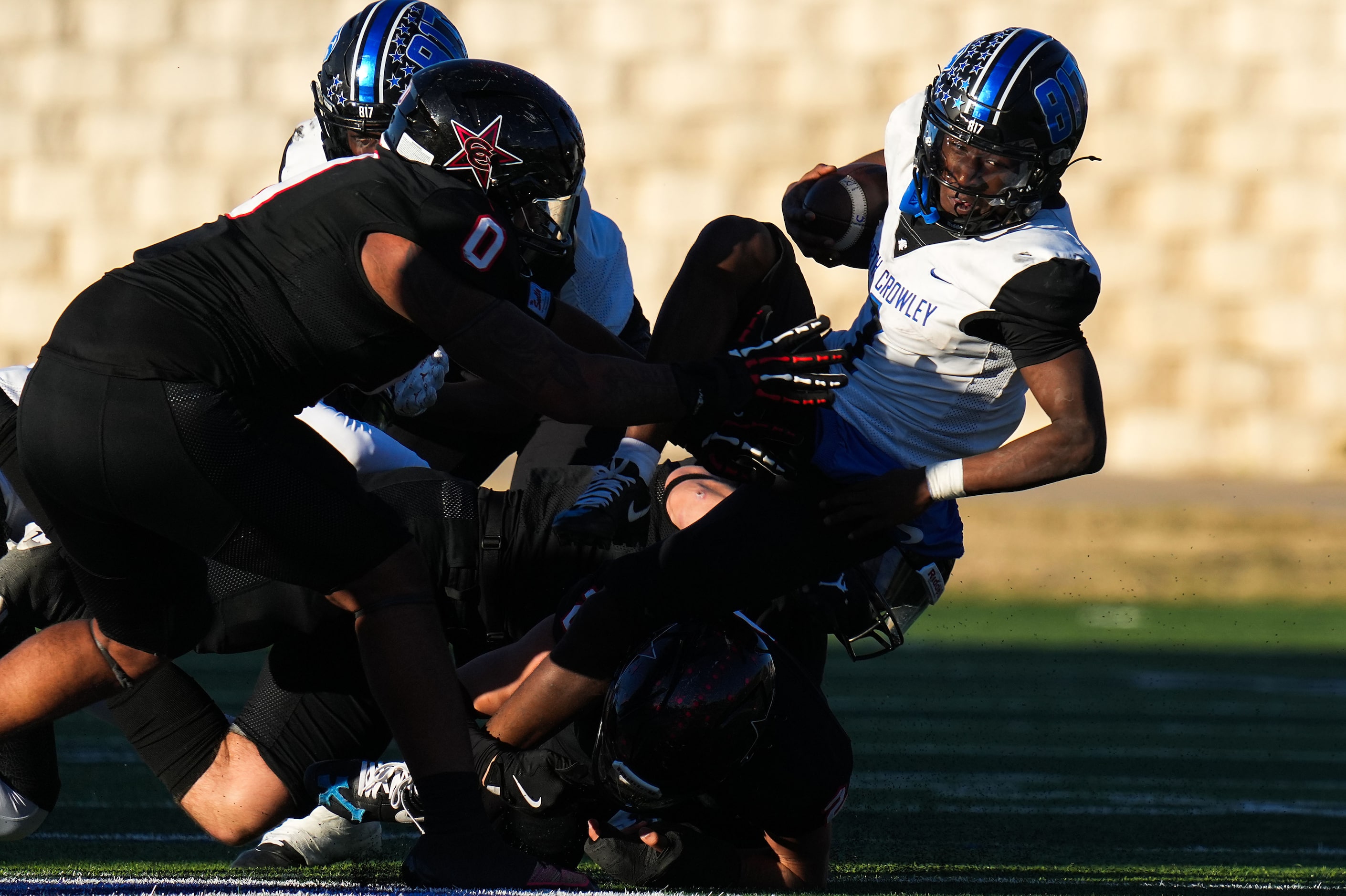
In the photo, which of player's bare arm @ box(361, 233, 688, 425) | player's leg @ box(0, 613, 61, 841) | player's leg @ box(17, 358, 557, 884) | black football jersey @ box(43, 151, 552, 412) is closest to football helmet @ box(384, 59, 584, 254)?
black football jersey @ box(43, 151, 552, 412)

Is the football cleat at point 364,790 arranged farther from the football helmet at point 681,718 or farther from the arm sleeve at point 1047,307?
the arm sleeve at point 1047,307

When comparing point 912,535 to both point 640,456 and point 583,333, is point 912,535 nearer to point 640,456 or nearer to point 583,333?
point 640,456

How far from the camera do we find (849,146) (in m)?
11.0

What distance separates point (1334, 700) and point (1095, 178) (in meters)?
4.71

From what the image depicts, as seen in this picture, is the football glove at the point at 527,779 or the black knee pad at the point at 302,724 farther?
the black knee pad at the point at 302,724

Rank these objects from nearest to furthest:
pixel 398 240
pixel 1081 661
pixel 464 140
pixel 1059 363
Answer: pixel 398 240, pixel 464 140, pixel 1059 363, pixel 1081 661

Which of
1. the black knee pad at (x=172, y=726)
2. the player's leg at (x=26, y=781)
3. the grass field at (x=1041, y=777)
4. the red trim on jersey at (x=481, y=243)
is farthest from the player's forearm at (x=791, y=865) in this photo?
the player's leg at (x=26, y=781)

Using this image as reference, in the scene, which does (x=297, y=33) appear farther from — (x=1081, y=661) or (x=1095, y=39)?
(x=1081, y=661)

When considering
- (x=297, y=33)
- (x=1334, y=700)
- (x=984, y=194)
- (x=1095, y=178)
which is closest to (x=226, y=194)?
(x=297, y=33)

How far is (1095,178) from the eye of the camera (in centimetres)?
1081

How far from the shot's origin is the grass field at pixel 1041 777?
148 inches

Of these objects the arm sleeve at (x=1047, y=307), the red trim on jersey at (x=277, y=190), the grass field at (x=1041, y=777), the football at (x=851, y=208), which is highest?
the red trim on jersey at (x=277, y=190)

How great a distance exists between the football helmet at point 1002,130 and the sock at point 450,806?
1.64 metres

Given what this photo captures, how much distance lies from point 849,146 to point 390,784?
822 cm
